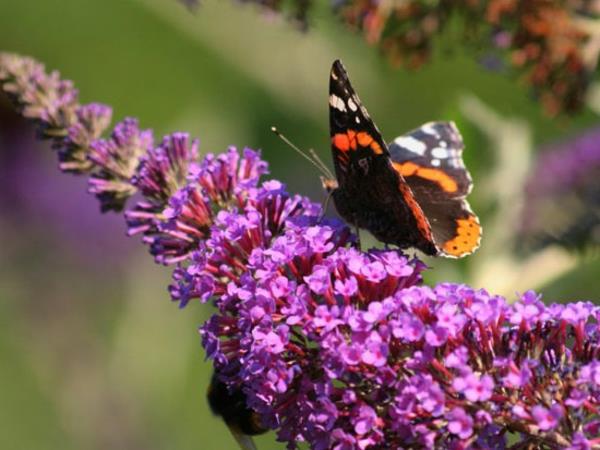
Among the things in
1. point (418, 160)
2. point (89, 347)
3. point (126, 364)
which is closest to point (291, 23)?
point (418, 160)

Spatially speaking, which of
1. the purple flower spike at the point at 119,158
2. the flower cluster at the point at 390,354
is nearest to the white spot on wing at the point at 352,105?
the flower cluster at the point at 390,354

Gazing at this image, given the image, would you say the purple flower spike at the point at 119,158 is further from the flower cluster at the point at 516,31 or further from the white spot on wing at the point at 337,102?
the flower cluster at the point at 516,31

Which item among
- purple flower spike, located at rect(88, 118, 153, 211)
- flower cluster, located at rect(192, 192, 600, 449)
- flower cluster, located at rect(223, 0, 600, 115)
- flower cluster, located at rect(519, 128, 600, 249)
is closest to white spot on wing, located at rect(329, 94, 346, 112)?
flower cluster, located at rect(192, 192, 600, 449)

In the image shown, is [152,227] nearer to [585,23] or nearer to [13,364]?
[585,23]

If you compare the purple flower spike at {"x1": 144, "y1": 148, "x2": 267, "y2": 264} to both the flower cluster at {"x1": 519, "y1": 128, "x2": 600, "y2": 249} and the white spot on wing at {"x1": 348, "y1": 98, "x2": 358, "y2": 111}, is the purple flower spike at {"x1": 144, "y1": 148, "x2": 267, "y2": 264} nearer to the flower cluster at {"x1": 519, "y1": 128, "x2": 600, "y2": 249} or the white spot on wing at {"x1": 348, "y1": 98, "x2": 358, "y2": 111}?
the white spot on wing at {"x1": 348, "y1": 98, "x2": 358, "y2": 111}

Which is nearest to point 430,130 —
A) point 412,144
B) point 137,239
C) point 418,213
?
point 412,144
